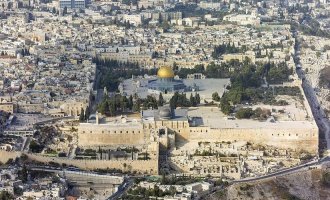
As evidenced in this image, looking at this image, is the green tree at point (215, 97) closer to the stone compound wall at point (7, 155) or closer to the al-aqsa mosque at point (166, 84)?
the al-aqsa mosque at point (166, 84)

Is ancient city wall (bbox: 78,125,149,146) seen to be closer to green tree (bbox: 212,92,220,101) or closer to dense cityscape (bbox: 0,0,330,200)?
dense cityscape (bbox: 0,0,330,200)

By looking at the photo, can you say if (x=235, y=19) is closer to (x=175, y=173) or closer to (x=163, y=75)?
(x=163, y=75)

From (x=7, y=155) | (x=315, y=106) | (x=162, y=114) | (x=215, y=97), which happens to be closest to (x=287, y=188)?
(x=162, y=114)

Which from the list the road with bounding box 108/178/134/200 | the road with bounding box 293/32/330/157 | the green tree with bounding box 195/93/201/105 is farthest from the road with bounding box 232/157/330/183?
the green tree with bounding box 195/93/201/105

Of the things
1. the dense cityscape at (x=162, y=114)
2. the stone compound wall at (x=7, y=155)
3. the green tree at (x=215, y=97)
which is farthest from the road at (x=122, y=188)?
the green tree at (x=215, y=97)

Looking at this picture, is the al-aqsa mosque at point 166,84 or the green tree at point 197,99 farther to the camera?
the al-aqsa mosque at point 166,84

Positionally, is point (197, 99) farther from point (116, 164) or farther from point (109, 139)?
point (116, 164)
